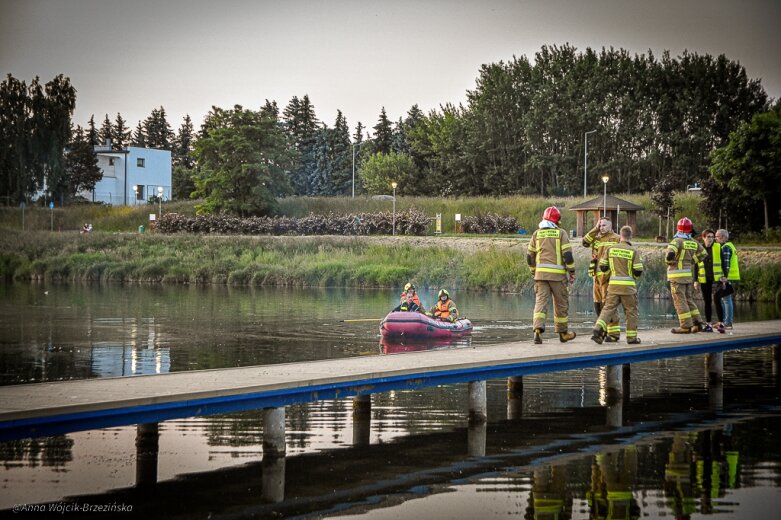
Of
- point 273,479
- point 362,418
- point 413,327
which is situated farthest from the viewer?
point 413,327

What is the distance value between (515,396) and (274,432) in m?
6.31

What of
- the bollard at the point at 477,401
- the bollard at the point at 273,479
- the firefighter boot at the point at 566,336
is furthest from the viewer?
the firefighter boot at the point at 566,336

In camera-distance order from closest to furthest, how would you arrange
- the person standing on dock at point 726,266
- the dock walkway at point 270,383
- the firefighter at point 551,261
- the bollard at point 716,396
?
the dock walkway at point 270,383 < the firefighter at point 551,261 < the bollard at point 716,396 < the person standing on dock at point 726,266

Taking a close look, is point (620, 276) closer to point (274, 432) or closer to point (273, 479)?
point (274, 432)

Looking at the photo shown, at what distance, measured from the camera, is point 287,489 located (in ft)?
36.3

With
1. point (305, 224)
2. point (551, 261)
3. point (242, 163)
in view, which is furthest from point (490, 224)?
point (551, 261)

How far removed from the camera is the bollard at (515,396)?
1622cm

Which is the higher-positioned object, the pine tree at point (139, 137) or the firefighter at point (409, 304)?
the pine tree at point (139, 137)

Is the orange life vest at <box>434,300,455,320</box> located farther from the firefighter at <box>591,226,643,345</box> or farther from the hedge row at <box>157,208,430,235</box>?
the hedge row at <box>157,208,430,235</box>

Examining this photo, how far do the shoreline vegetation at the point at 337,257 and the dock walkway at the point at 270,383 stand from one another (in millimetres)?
29204

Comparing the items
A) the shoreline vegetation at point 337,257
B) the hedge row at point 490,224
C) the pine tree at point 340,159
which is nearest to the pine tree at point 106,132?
the pine tree at point 340,159

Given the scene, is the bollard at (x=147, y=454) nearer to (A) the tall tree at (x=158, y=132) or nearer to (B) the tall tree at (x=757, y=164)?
(B) the tall tree at (x=757, y=164)

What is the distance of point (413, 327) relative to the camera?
82.7 ft

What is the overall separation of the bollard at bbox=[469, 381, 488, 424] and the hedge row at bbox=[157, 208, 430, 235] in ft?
167
